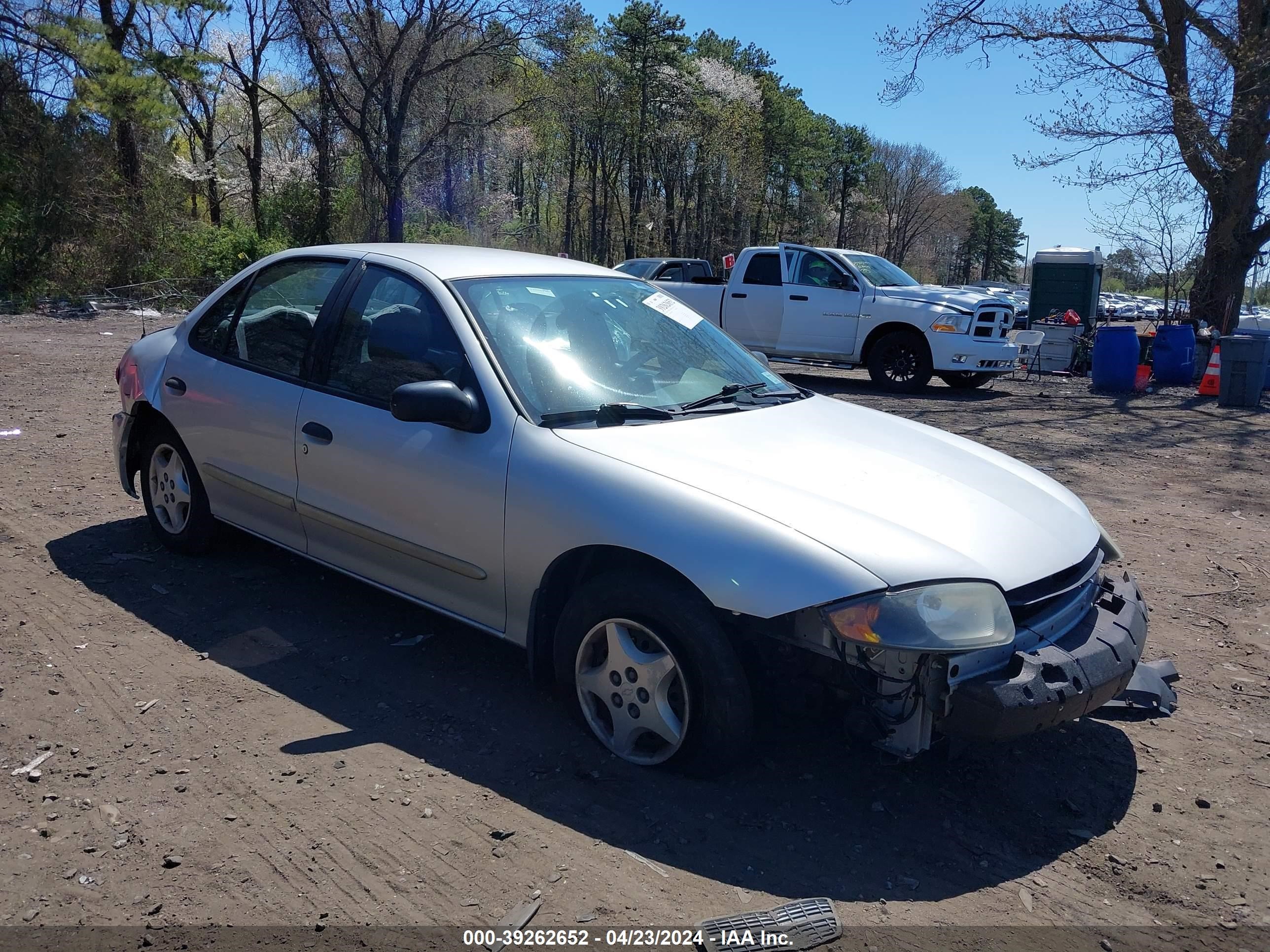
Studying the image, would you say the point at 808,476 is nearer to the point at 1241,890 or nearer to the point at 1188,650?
the point at 1241,890

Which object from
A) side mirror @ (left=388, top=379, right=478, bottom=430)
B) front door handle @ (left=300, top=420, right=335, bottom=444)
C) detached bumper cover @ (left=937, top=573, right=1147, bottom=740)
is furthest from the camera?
front door handle @ (left=300, top=420, right=335, bottom=444)

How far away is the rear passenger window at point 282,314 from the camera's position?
14.4 ft

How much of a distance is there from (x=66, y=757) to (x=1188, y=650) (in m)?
4.53

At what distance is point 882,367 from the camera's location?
14.1 metres

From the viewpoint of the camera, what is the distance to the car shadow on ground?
2859mm

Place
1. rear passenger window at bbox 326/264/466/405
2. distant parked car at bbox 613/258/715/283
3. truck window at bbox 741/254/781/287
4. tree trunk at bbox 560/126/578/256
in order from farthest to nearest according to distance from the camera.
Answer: tree trunk at bbox 560/126/578/256
distant parked car at bbox 613/258/715/283
truck window at bbox 741/254/781/287
rear passenger window at bbox 326/264/466/405

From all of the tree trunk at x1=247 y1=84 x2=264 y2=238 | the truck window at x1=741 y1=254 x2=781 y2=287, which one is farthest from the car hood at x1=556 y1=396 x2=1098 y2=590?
the tree trunk at x1=247 y1=84 x2=264 y2=238

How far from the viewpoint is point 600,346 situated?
394 centimetres

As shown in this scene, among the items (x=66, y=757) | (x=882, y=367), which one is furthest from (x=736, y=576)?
(x=882, y=367)

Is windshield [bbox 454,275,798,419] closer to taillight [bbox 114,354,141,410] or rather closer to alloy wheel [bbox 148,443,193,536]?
alloy wheel [bbox 148,443,193,536]

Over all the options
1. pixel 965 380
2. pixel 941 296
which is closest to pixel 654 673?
pixel 941 296

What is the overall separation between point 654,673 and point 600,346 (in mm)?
1404

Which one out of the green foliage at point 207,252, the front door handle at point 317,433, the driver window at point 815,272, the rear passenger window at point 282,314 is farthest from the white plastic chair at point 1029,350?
the green foliage at point 207,252

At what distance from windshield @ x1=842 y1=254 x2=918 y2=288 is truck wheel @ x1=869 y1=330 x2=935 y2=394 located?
81 centimetres
